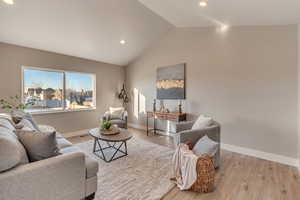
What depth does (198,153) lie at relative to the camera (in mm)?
2186

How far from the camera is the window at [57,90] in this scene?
395cm

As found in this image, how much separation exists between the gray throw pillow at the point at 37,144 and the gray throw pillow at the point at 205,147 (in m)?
1.83

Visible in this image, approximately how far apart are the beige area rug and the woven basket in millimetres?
376

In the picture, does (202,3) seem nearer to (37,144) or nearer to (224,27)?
(224,27)

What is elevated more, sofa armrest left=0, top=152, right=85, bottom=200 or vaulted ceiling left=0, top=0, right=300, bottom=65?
vaulted ceiling left=0, top=0, right=300, bottom=65

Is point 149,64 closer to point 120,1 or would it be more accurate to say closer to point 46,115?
point 120,1

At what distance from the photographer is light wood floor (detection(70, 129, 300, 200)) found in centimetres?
195

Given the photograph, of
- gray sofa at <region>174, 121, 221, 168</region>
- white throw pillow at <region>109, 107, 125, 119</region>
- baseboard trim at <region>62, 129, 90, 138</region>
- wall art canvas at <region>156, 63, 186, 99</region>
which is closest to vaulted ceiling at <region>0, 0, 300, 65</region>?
wall art canvas at <region>156, 63, 186, 99</region>

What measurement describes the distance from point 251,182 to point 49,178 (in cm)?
263

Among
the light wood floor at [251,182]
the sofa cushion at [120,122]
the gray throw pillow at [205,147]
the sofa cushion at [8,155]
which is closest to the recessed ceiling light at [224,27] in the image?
the gray throw pillow at [205,147]

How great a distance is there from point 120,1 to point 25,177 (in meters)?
3.23

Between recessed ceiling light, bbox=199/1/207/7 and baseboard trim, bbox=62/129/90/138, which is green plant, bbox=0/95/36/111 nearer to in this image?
baseboard trim, bbox=62/129/90/138

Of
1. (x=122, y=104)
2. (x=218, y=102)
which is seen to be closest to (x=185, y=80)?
(x=218, y=102)

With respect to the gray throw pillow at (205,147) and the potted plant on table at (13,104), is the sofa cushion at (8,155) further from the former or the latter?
the potted plant on table at (13,104)
